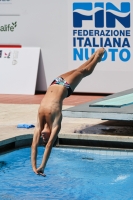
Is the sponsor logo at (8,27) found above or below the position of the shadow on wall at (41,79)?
above

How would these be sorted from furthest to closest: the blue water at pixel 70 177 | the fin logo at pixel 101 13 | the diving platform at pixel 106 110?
the fin logo at pixel 101 13, the diving platform at pixel 106 110, the blue water at pixel 70 177

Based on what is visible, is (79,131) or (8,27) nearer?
(79,131)

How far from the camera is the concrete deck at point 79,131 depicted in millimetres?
10367

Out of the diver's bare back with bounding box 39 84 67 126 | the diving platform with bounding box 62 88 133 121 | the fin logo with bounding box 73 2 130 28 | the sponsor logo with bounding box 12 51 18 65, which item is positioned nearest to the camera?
the diver's bare back with bounding box 39 84 67 126

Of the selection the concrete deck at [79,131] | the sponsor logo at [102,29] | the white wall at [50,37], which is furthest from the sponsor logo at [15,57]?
the concrete deck at [79,131]

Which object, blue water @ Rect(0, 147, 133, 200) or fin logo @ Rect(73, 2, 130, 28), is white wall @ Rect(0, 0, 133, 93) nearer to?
fin logo @ Rect(73, 2, 130, 28)

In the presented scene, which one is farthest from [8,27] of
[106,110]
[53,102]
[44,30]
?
[53,102]

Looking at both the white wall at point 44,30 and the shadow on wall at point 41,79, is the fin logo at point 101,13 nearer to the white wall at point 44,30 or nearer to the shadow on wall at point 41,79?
the white wall at point 44,30

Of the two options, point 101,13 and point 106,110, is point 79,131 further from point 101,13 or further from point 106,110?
point 101,13

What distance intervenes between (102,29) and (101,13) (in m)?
0.41

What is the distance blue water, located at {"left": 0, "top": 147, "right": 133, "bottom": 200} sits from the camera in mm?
8625

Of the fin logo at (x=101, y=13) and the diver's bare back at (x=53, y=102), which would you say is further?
the fin logo at (x=101, y=13)

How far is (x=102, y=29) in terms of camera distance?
1524 centimetres

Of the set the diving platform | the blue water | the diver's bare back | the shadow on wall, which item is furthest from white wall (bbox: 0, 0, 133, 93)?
the diver's bare back
